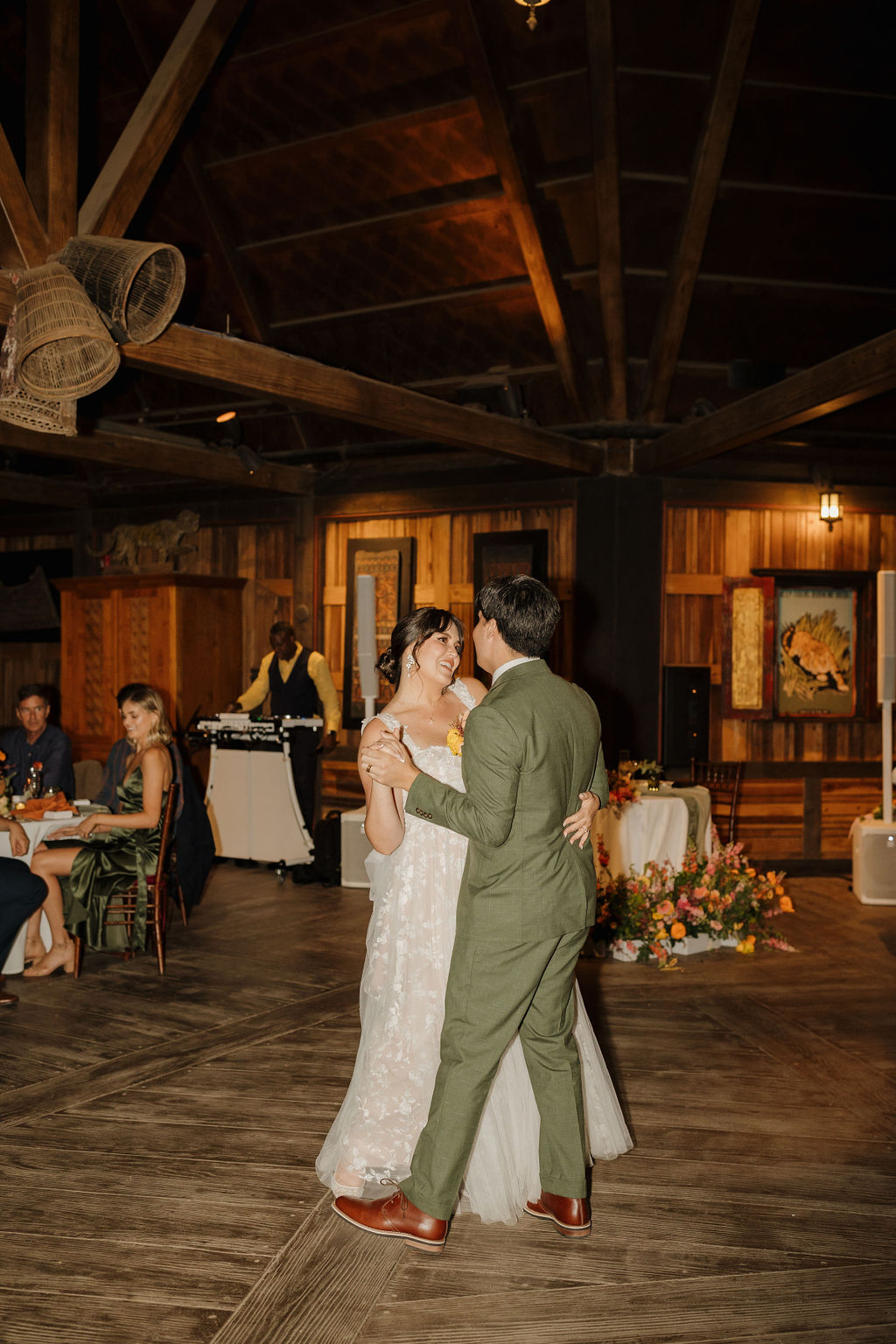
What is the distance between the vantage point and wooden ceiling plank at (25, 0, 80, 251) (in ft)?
14.0

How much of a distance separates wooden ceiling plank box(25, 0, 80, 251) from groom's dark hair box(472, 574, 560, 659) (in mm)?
2896

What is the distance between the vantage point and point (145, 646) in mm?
9523

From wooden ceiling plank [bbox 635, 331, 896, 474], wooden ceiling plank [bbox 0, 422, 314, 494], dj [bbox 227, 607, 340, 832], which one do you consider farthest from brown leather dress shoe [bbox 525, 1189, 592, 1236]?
wooden ceiling plank [bbox 0, 422, 314, 494]

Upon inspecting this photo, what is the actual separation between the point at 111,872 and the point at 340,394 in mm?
2923

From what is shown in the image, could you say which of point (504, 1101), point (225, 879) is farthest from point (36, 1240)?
point (225, 879)

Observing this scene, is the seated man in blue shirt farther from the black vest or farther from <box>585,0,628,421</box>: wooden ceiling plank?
<box>585,0,628,421</box>: wooden ceiling plank

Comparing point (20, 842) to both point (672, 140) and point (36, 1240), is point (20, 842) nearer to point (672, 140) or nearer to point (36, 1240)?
point (36, 1240)

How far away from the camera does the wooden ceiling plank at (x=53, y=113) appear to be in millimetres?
4281

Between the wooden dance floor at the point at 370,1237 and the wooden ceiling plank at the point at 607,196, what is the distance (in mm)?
4368

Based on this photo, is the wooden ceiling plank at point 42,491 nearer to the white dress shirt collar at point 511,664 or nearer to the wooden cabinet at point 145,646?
the wooden cabinet at point 145,646

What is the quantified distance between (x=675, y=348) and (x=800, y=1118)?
5.32m

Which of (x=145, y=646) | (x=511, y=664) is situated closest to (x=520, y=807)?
(x=511, y=664)

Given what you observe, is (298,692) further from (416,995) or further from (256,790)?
(416,995)

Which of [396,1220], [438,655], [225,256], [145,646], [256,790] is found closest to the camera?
[396,1220]
